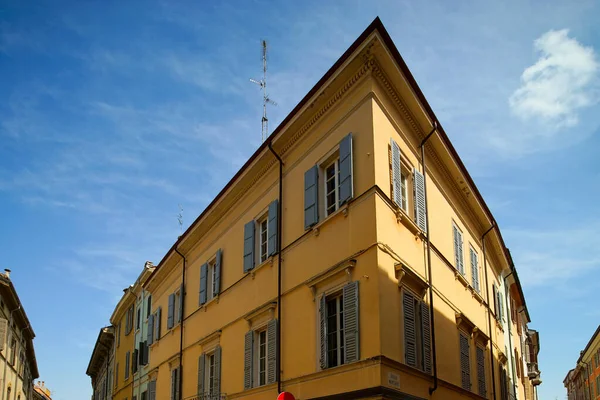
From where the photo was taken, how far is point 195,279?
22.7 m

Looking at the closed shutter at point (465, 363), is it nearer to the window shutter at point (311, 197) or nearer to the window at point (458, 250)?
the window at point (458, 250)

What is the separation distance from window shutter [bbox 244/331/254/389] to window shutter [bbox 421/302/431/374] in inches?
193

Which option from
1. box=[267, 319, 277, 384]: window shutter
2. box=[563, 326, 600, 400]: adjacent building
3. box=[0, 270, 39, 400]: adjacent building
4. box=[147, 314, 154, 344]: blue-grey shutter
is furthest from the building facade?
box=[563, 326, 600, 400]: adjacent building

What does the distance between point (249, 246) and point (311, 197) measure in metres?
3.81

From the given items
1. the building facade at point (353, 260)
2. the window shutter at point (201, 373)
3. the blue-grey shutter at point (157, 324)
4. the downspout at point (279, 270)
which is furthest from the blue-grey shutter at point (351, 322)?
the blue-grey shutter at point (157, 324)

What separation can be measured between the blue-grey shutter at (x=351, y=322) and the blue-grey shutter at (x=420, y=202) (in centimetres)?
274

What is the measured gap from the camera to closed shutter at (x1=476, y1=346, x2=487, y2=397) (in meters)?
17.9

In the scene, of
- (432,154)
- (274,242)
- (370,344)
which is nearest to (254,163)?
(274,242)

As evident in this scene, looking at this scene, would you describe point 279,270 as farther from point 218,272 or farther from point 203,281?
point 203,281

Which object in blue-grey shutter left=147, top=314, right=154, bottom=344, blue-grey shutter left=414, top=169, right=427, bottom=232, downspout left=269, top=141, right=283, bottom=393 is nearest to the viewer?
blue-grey shutter left=414, top=169, right=427, bottom=232

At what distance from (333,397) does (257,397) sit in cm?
395

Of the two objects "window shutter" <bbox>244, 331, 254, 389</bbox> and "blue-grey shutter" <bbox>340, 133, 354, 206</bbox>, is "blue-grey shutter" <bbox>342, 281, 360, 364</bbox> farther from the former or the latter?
"window shutter" <bbox>244, 331, 254, 389</bbox>

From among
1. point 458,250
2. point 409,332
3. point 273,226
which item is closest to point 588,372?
point 458,250

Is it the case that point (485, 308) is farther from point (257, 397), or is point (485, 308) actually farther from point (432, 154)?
point (257, 397)
